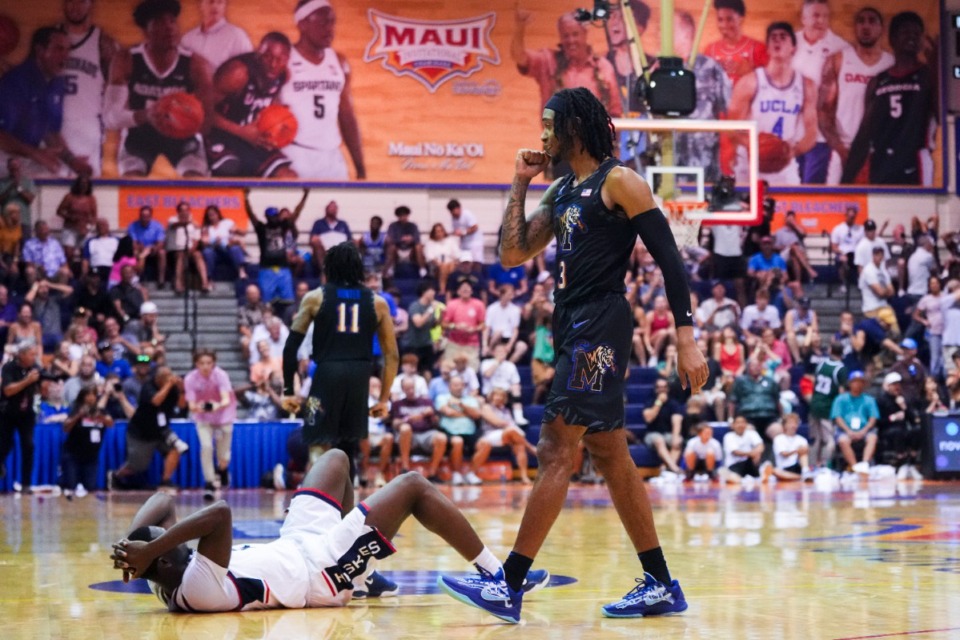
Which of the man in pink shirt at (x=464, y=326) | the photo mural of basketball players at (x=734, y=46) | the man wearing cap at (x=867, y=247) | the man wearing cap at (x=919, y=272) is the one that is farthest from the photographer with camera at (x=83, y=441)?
the photo mural of basketball players at (x=734, y=46)

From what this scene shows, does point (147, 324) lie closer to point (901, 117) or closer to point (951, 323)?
point (951, 323)

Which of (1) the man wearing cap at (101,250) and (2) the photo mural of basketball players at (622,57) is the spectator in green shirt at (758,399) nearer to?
(2) the photo mural of basketball players at (622,57)

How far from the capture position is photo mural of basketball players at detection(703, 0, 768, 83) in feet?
86.9

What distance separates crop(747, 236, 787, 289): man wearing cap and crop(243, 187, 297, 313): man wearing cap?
769 centimetres

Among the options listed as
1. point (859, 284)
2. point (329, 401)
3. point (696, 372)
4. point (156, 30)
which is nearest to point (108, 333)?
point (156, 30)

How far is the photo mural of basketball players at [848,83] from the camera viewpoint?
88.1 ft

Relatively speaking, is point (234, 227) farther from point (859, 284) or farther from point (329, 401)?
point (329, 401)

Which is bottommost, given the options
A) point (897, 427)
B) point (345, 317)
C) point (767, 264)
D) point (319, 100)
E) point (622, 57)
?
point (897, 427)

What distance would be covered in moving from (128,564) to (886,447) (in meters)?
15.7

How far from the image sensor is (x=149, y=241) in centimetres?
2230

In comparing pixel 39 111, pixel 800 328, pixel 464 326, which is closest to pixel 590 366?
pixel 464 326

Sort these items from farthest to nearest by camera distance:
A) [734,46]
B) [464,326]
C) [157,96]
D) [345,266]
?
[734,46], [157,96], [464,326], [345,266]

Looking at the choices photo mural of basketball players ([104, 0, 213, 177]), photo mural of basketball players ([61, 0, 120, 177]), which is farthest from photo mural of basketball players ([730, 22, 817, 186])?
photo mural of basketball players ([61, 0, 120, 177])

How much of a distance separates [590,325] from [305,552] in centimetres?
161
